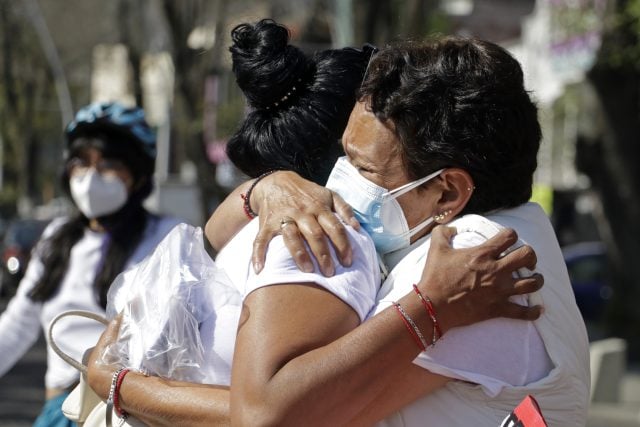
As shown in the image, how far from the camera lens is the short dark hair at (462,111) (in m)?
2.13

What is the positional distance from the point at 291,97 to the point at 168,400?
71cm

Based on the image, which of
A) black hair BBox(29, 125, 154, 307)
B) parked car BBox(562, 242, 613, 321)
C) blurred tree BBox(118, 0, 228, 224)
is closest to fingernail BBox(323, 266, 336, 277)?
black hair BBox(29, 125, 154, 307)

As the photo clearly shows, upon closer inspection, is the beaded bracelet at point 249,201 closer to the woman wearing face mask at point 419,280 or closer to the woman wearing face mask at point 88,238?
the woman wearing face mask at point 419,280

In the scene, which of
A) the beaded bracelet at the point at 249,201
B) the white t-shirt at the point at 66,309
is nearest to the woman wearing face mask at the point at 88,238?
the white t-shirt at the point at 66,309

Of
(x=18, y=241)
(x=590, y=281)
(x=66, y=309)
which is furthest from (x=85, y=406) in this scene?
(x=18, y=241)

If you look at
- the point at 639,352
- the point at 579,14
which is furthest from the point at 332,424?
the point at 639,352

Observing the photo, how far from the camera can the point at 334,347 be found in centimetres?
197

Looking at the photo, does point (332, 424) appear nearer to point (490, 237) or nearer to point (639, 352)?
point (490, 237)

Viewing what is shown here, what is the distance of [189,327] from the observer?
86.8 inches

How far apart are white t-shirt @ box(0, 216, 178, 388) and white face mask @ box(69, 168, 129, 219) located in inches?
3.9

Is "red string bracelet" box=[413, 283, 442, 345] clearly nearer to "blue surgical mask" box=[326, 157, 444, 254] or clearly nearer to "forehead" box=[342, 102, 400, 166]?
"blue surgical mask" box=[326, 157, 444, 254]

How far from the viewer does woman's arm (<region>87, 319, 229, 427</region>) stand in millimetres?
2096

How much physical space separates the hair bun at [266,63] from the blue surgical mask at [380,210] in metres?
0.31

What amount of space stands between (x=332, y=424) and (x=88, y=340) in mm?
1941
